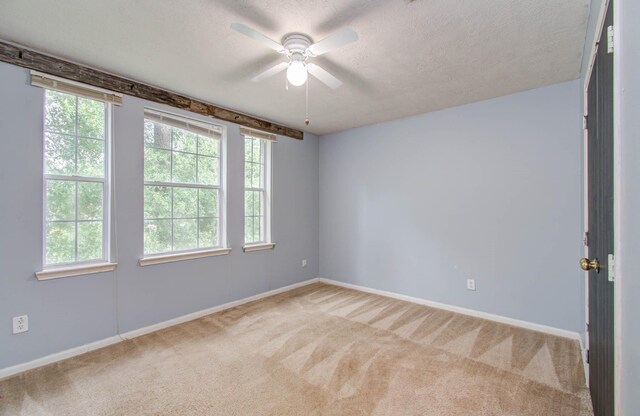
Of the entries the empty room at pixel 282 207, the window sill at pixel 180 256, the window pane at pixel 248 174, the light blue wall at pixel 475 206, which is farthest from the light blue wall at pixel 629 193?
the window pane at pixel 248 174

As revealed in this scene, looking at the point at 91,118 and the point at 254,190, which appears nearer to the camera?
the point at 91,118

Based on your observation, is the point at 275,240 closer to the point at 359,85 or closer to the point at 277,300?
the point at 277,300

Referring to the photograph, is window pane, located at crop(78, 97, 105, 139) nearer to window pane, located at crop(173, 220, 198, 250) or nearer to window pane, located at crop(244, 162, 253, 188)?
window pane, located at crop(173, 220, 198, 250)

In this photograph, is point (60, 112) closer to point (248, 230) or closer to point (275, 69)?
point (275, 69)

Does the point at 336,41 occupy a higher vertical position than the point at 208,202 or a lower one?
higher

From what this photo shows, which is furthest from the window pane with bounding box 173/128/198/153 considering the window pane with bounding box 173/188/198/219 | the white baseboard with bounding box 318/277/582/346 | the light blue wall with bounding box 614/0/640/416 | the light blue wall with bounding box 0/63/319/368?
the light blue wall with bounding box 614/0/640/416

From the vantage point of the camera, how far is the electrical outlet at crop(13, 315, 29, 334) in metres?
2.32

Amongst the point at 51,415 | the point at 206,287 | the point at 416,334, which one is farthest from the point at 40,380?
the point at 416,334

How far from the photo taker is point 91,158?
2.77 metres

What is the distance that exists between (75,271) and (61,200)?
0.64 m

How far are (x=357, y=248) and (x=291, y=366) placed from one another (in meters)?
2.48

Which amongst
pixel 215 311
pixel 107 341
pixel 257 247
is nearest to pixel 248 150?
pixel 257 247

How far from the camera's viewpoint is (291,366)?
2432 mm

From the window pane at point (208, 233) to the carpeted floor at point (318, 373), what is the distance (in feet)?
3.02
